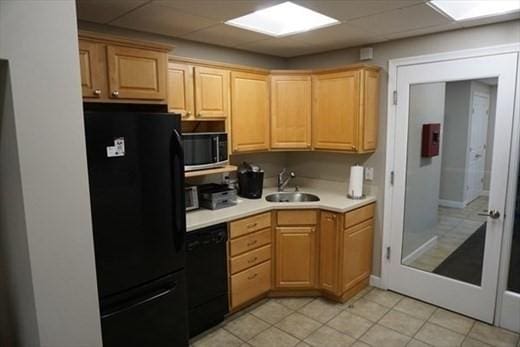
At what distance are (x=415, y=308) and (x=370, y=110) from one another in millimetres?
1842

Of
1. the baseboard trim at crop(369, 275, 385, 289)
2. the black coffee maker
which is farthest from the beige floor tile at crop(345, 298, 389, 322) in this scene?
the black coffee maker

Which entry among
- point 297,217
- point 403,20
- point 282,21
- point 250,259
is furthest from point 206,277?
point 403,20

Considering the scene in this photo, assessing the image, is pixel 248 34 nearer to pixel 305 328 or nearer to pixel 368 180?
pixel 368 180

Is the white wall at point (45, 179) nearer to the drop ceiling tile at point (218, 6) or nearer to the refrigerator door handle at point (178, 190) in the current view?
the refrigerator door handle at point (178, 190)

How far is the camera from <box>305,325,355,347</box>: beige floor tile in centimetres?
266

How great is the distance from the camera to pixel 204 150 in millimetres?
2857

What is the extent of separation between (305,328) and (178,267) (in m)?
1.26

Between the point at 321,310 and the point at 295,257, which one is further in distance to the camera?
the point at 295,257

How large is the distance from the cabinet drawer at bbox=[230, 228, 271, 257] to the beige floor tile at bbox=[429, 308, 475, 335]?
155cm

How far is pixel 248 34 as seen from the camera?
2957 mm

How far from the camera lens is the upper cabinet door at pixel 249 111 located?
3.20m

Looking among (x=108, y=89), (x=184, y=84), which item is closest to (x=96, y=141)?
(x=108, y=89)

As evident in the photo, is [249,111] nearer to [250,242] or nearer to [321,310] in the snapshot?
[250,242]

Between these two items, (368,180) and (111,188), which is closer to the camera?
(111,188)
